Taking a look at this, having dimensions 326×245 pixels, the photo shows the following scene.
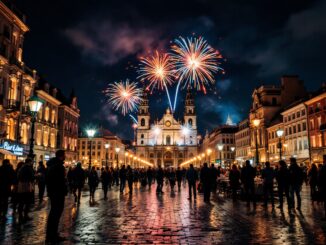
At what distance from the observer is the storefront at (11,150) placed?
101ft

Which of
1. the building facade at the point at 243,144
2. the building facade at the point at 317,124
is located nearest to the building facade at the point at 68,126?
the building facade at the point at 317,124

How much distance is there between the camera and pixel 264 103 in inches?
2884

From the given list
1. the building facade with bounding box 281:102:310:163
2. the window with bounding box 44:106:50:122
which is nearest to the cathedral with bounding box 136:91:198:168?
the building facade with bounding box 281:102:310:163

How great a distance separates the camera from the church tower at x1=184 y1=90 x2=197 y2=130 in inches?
6176

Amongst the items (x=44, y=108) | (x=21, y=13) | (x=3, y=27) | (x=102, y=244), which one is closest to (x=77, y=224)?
(x=102, y=244)

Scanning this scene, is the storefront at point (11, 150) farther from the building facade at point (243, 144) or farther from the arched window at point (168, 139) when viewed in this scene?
the arched window at point (168, 139)

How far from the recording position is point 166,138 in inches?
6152

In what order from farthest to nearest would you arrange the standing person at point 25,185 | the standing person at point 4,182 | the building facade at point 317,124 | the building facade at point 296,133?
the building facade at point 296,133, the building facade at point 317,124, the standing person at point 4,182, the standing person at point 25,185

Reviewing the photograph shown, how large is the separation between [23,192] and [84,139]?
10563 cm

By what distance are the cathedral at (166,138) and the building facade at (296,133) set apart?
3699 inches

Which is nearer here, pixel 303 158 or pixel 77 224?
pixel 77 224

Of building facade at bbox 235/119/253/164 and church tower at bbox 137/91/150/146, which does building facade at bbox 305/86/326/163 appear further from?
church tower at bbox 137/91/150/146

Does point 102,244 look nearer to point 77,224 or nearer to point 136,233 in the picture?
point 136,233

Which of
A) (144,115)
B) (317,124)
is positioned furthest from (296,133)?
(144,115)
